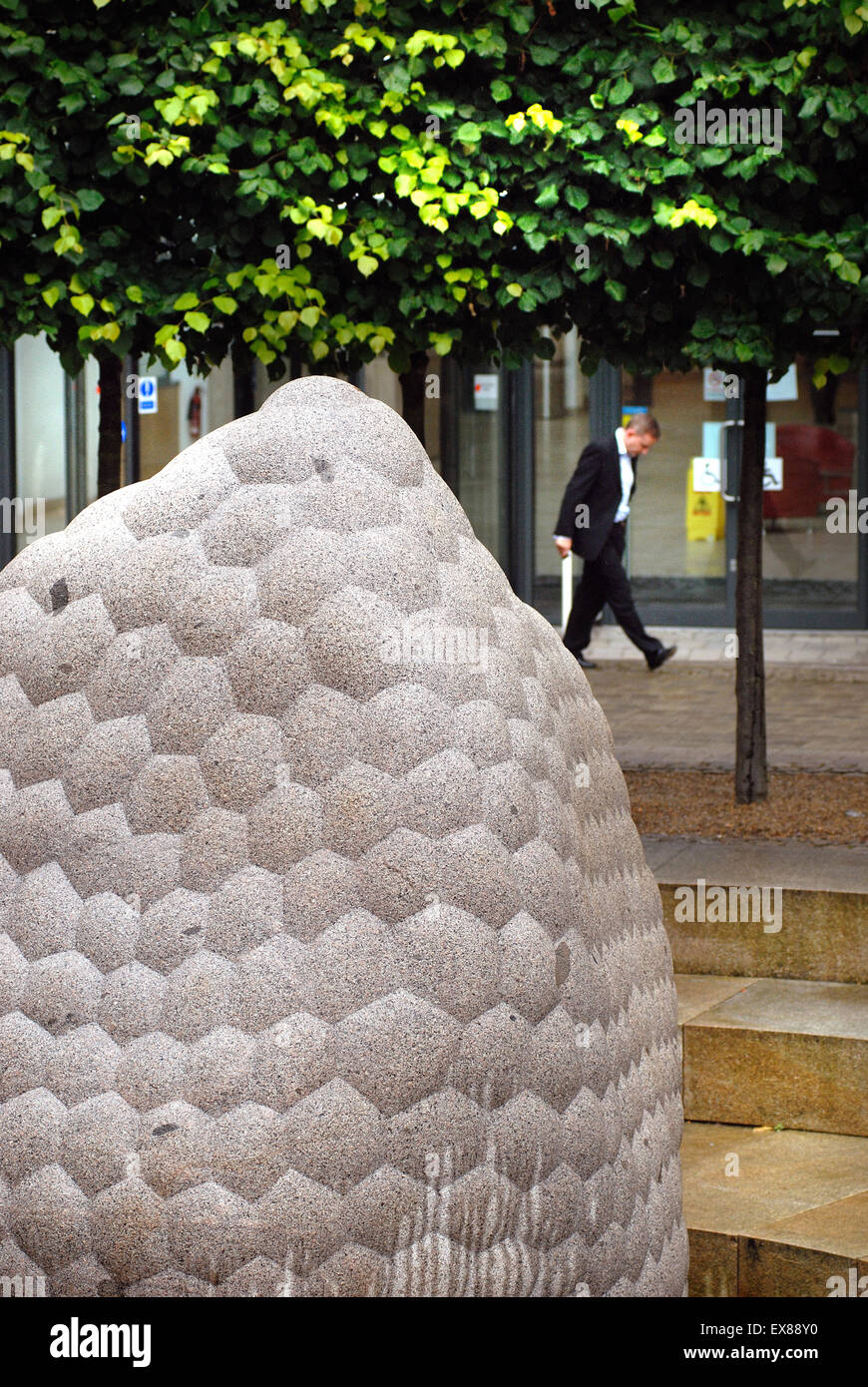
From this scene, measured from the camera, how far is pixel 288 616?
2.57 meters

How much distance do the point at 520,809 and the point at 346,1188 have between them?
0.59m

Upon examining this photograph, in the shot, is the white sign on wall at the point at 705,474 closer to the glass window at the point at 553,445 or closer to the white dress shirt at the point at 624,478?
the glass window at the point at 553,445

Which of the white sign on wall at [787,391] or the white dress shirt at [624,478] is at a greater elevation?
the white sign on wall at [787,391]

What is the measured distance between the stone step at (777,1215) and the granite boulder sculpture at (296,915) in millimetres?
1344

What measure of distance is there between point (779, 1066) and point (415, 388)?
4030 mm

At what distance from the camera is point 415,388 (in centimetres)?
792

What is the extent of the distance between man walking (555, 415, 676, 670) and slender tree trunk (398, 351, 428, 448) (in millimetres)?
4266

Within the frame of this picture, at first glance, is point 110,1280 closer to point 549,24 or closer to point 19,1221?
point 19,1221

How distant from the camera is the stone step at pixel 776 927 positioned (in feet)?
17.6

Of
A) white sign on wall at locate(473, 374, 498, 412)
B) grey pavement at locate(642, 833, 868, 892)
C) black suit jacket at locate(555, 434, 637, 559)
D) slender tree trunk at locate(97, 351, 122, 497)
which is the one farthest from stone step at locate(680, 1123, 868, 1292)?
white sign on wall at locate(473, 374, 498, 412)

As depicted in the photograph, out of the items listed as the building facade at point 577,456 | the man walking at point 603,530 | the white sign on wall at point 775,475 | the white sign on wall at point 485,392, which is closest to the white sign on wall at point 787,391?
the building facade at point 577,456

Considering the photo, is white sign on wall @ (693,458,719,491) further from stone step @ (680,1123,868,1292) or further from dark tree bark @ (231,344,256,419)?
stone step @ (680,1123,868,1292)

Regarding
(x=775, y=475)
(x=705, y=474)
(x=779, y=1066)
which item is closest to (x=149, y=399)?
(x=705, y=474)
